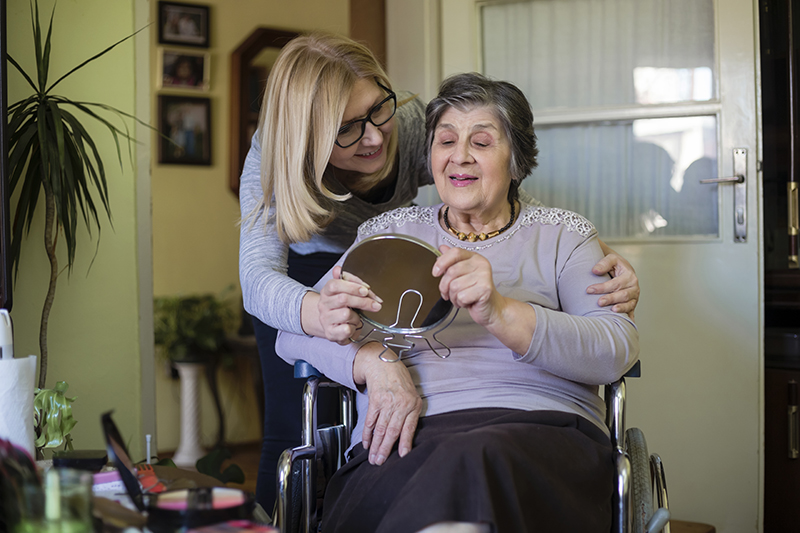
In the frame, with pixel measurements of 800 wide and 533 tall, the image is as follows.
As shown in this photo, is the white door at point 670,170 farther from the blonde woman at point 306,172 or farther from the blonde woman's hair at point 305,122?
the blonde woman's hair at point 305,122

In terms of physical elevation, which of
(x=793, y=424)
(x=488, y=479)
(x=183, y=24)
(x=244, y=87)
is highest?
(x=183, y=24)

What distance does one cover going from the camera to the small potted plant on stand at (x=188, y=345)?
367cm

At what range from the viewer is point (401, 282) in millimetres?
1219

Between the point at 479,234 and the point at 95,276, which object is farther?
the point at 95,276

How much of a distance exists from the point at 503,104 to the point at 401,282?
444mm

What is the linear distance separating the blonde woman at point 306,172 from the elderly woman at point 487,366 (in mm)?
87

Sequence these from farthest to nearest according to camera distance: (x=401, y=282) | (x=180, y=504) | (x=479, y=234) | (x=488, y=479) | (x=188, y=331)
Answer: (x=188, y=331) < (x=479, y=234) < (x=401, y=282) < (x=488, y=479) < (x=180, y=504)

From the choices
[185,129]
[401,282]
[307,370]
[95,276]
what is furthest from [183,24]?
[401,282]

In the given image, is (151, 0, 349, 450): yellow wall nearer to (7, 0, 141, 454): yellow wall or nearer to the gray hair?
(7, 0, 141, 454): yellow wall

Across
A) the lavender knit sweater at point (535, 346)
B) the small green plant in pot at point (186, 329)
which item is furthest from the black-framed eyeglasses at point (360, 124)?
the small green plant in pot at point (186, 329)

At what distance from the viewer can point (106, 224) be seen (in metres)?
2.08

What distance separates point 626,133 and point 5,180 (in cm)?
193

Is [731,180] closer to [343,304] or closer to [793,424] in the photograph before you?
[793,424]

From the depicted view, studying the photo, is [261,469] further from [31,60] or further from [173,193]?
[173,193]
